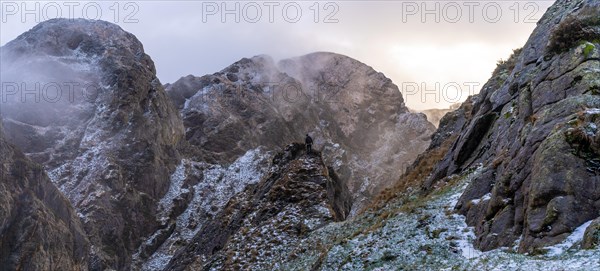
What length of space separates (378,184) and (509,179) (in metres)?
93.7

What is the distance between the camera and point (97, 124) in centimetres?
Result: 8175

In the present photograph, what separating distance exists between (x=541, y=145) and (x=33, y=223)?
46390 millimetres

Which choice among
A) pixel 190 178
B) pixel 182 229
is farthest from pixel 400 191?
pixel 190 178

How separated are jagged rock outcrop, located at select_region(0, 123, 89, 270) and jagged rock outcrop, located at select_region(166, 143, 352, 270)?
12111 millimetres

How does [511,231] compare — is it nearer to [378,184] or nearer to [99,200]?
[99,200]

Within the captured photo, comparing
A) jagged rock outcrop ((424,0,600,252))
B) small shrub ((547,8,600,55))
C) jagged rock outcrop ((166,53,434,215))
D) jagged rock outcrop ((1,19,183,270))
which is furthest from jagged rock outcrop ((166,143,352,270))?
jagged rock outcrop ((166,53,434,215))

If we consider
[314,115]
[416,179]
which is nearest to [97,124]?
[314,115]

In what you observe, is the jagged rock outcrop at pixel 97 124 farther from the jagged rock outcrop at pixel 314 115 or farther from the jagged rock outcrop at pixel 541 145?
the jagged rock outcrop at pixel 541 145

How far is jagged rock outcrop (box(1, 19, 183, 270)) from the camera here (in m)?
72.6

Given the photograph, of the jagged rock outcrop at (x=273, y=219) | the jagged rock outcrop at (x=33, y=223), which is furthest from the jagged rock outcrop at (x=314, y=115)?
the jagged rock outcrop at (x=273, y=219)

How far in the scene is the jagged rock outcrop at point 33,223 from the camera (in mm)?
49156

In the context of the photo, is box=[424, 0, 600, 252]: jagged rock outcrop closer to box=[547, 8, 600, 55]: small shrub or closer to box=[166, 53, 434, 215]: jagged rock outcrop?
box=[547, 8, 600, 55]: small shrub

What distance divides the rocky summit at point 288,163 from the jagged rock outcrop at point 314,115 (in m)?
0.46

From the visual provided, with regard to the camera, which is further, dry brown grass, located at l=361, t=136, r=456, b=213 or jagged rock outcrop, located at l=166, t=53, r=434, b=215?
jagged rock outcrop, located at l=166, t=53, r=434, b=215
